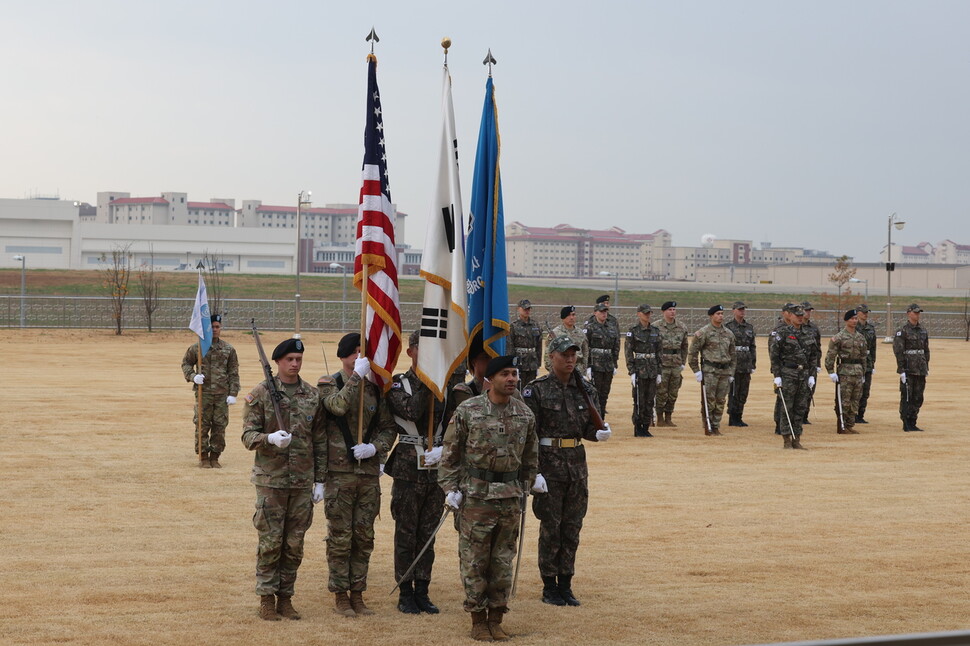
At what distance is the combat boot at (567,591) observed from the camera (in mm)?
8141

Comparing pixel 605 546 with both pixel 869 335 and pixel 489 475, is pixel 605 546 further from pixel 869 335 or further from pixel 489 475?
pixel 869 335

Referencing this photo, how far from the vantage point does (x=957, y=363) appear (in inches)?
1401

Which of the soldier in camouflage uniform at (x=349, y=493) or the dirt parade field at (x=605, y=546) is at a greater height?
the soldier in camouflage uniform at (x=349, y=493)

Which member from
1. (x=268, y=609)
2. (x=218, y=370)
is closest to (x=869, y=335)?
(x=218, y=370)

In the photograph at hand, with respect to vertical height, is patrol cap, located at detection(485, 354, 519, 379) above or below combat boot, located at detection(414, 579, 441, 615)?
above

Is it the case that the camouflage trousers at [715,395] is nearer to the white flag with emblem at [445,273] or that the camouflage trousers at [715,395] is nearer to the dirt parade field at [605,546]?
the dirt parade field at [605,546]

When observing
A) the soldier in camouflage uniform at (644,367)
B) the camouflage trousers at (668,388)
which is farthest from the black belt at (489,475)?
the camouflage trousers at (668,388)

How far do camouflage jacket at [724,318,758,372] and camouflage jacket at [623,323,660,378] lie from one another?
158cm

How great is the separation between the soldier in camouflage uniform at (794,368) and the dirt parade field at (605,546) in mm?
481

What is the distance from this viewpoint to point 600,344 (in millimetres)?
18625

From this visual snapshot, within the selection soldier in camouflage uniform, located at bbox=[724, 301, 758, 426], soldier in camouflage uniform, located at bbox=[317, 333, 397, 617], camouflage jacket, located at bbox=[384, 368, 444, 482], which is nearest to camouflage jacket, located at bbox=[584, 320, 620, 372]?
soldier in camouflage uniform, located at bbox=[724, 301, 758, 426]

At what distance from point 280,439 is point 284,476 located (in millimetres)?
367

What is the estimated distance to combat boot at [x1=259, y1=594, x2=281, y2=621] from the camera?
752 cm

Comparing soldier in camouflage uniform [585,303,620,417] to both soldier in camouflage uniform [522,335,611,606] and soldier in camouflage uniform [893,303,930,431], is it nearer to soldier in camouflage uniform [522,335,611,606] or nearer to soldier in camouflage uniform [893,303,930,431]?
soldier in camouflage uniform [893,303,930,431]
